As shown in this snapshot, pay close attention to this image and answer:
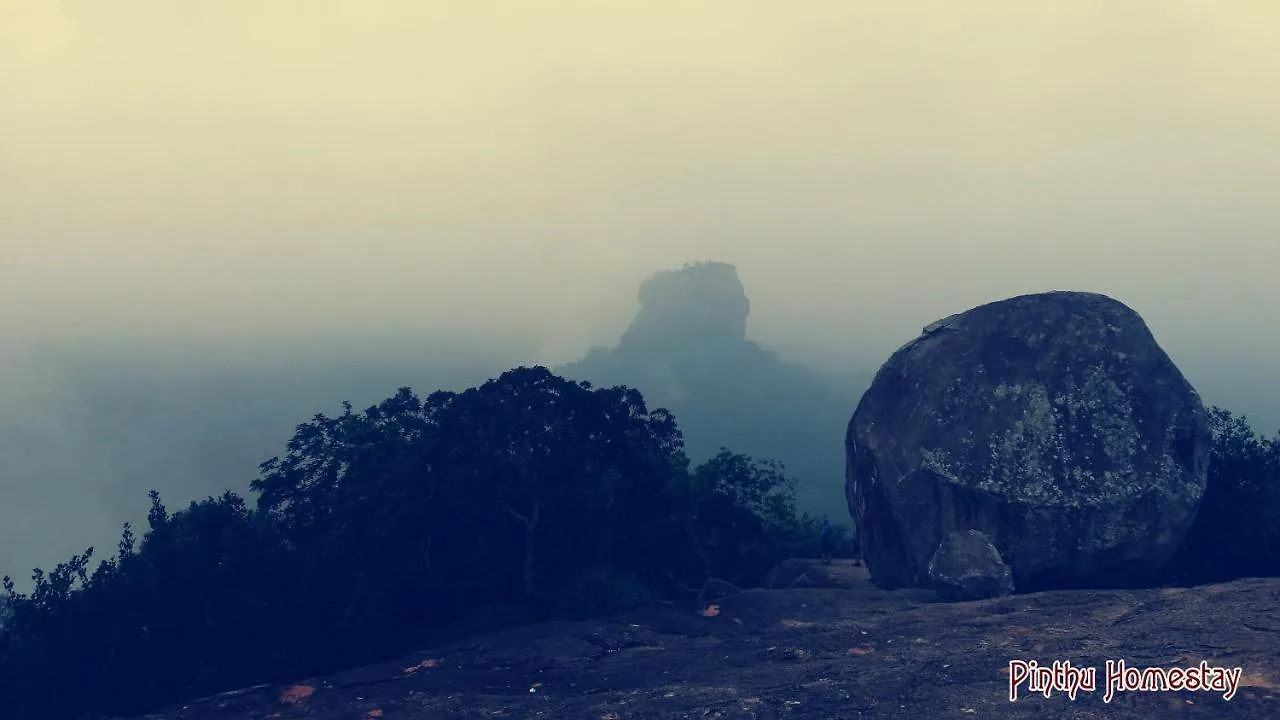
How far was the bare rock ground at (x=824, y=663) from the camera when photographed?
15.1 meters

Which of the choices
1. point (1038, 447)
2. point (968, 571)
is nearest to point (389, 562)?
point (968, 571)

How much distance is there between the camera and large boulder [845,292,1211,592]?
26.0m

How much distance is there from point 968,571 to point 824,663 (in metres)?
8.19

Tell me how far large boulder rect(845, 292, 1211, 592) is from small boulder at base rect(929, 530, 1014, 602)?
1392mm

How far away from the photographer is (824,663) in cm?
1836

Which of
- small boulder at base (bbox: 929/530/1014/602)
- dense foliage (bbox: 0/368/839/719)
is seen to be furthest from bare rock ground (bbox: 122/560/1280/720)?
dense foliage (bbox: 0/368/839/719)

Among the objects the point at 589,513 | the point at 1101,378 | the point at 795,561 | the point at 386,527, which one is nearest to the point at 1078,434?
the point at 1101,378

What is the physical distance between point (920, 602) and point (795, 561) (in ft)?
34.8

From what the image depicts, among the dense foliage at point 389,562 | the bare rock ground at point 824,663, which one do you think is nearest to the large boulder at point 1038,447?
the bare rock ground at point 824,663

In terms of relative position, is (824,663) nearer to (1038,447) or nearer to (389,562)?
(1038,447)

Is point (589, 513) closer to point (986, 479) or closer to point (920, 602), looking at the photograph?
point (920, 602)

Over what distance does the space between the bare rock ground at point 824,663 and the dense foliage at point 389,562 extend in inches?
114

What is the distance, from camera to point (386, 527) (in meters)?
Answer: 26.2

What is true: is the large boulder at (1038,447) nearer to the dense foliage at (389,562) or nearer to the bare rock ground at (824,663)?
the bare rock ground at (824,663)
